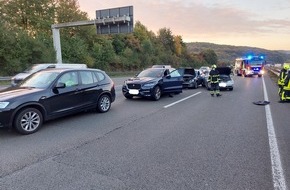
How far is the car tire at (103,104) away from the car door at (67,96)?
3.17 ft

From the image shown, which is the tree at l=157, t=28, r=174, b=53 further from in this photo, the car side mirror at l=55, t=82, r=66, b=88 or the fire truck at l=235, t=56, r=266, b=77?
the car side mirror at l=55, t=82, r=66, b=88

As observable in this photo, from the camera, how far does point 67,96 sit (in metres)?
7.09

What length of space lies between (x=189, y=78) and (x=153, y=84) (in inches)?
269

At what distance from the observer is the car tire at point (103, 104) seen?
28.0 feet

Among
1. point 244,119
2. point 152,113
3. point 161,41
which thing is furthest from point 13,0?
A: point 161,41

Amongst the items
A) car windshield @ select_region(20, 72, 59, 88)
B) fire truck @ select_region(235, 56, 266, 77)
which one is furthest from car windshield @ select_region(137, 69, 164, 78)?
fire truck @ select_region(235, 56, 266, 77)

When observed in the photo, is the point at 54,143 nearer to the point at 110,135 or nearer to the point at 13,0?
the point at 110,135

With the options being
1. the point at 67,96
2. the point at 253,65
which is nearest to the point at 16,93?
the point at 67,96

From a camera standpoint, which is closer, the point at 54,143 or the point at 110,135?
the point at 54,143

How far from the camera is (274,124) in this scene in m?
7.14

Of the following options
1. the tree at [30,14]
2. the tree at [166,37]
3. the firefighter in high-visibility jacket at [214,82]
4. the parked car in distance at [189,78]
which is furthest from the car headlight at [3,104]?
the tree at [166,37]

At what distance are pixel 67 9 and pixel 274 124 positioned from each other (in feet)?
130

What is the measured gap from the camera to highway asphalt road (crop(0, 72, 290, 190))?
11.9 ft

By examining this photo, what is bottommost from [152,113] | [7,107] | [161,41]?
[152,113]
